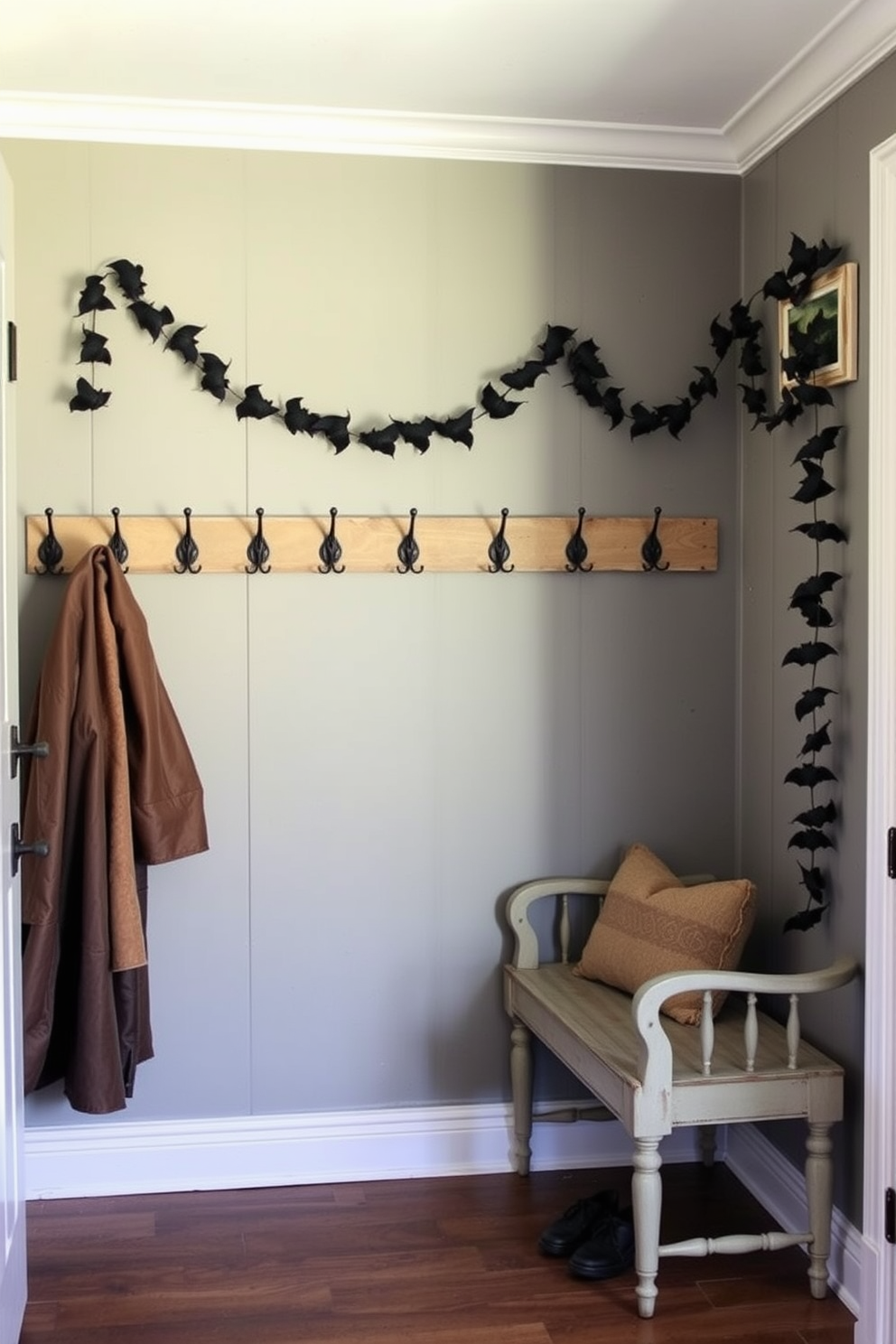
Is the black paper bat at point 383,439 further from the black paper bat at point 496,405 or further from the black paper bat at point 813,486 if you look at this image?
the black paper bat at point 813,486

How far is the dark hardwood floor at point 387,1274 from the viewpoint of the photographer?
8.43ft

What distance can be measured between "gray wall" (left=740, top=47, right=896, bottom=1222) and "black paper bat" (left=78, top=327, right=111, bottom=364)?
1.51 m

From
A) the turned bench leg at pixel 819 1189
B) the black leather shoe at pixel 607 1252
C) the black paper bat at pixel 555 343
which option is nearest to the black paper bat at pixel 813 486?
the black paper bat at pixel 555 343

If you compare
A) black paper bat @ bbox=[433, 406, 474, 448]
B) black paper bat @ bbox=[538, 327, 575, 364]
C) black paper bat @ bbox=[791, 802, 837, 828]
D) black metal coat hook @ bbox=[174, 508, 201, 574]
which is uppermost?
black paper bat @ bbox=[538, 327, 575, 364]

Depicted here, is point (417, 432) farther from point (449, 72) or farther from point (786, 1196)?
point (786, 1196)

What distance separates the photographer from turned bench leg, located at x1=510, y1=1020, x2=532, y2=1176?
322 cm

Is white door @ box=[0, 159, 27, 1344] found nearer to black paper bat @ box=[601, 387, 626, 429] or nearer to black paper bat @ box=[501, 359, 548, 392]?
black paper bat @ box=[501, 359, 548, 392]

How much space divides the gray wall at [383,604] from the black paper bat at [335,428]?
6 centimetres

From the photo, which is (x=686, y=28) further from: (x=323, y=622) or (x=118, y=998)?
(x=118, y=998)

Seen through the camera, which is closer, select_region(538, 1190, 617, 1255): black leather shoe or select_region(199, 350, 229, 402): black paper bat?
select_region(538, 1190, 617, 1255): black leather shoe

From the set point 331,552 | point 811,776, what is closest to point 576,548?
point 331,552

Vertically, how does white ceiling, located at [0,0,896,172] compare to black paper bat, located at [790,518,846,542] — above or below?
above

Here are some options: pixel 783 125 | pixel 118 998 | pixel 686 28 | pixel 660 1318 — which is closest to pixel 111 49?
pixel 686 28

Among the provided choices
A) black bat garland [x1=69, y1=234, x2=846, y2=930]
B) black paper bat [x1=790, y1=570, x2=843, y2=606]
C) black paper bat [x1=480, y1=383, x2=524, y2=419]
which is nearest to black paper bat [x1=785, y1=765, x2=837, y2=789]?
black bat garland [x1=69, y1=234, x2=846, y2=930]
